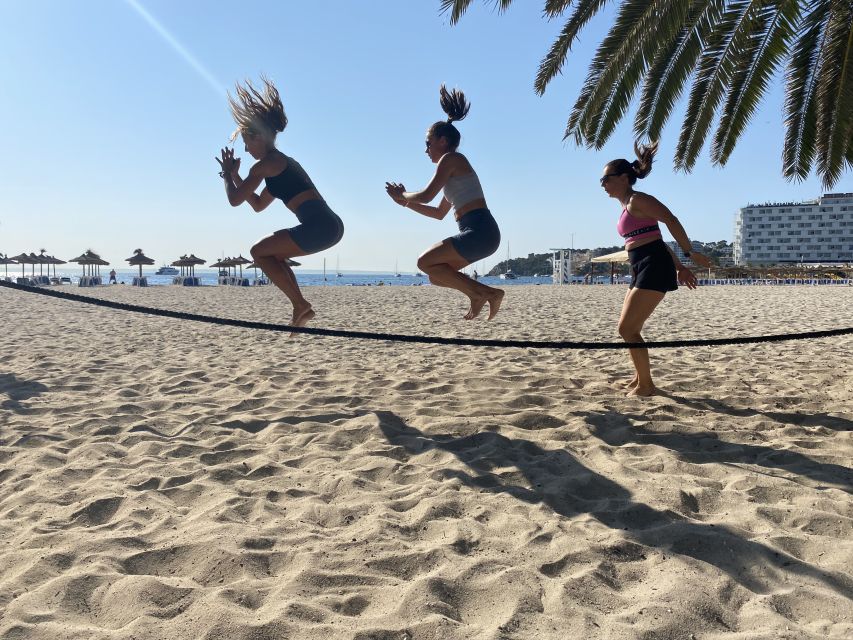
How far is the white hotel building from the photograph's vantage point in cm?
11675

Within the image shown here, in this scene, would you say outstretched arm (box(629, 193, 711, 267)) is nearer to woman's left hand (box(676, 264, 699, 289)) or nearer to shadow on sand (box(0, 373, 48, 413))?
woman's left hand (box(676, 264, 699, 289))

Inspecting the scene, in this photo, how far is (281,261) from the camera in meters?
4.48

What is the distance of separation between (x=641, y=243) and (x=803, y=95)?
9.29 feet

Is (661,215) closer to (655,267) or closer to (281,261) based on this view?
(655,267)

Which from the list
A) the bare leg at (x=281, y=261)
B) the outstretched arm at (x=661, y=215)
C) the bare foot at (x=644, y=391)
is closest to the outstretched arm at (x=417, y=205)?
the bare leg at (x=281, y=261)

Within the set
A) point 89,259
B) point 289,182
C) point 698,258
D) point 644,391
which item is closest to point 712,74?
point 698,258

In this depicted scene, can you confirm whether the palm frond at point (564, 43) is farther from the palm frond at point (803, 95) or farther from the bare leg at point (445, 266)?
the bare leg at point (445, 266)

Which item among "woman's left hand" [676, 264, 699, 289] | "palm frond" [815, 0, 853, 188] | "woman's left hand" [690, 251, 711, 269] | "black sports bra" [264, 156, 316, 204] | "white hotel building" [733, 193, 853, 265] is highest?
"white hotel building" [733, 193, 853, 265]

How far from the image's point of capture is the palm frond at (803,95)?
5.49 metres

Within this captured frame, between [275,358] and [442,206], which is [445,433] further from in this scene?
[275,358]

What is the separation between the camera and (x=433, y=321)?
1266cm

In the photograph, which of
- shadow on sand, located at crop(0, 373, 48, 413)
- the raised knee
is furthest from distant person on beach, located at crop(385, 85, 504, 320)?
shadow on sand, located at crop(0, 373, 48, 413)

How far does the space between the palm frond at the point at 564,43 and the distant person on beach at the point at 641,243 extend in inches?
73.5

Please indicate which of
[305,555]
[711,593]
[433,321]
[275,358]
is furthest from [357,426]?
[433,321]
